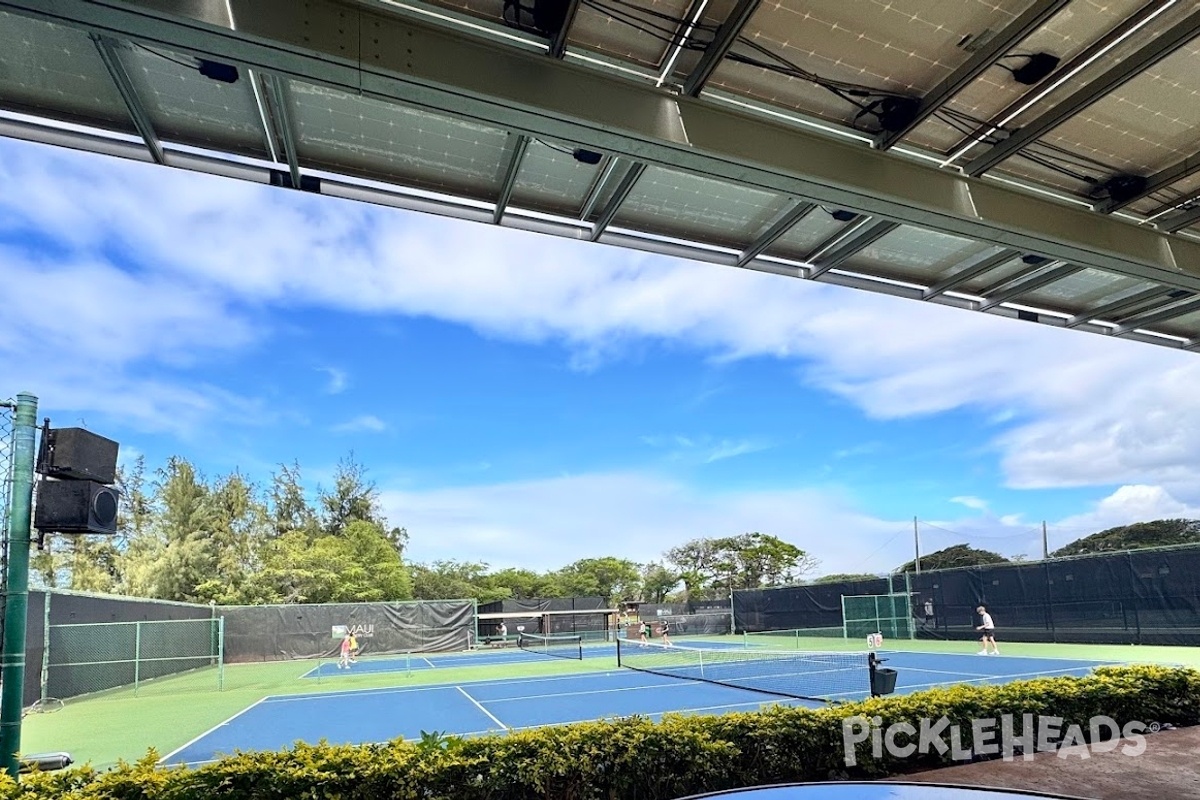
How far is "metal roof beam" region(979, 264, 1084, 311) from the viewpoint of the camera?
557 cm

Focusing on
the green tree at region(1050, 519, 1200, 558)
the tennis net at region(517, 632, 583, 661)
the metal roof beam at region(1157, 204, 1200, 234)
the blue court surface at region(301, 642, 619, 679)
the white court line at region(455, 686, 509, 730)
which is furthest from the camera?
the green tree at region(1050, 519, 1200, 558)

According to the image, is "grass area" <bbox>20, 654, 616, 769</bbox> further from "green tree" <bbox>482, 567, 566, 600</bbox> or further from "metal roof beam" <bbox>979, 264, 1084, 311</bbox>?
"green tree" <bbox>482, 567, 566, 600</bbox>

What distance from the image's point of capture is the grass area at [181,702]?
464 inches

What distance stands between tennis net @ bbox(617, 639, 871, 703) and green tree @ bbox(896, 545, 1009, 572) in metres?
38.6

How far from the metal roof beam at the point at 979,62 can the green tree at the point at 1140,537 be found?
5241 cm

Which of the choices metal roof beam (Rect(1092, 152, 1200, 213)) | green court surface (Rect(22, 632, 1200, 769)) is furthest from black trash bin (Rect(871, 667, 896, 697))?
green court surface (Rect(22, 632, 1200, 769))

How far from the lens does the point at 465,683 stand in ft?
63.3

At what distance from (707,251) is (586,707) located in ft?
34.9

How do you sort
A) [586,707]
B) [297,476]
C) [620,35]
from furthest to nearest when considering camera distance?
[297,476] < [586,707] < [620,35]

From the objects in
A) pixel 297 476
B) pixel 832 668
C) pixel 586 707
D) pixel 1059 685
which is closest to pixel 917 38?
pixel 1059 685

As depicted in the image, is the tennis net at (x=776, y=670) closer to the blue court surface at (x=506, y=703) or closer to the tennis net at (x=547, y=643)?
the blue court surface at (x=506, y=703)

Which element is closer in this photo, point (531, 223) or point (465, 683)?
point (531, 223)

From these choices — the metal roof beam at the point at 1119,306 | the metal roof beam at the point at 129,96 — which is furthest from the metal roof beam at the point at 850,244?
the metal roof beam at the point at 129,96

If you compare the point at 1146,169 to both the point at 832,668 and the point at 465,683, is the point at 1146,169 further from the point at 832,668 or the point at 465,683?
the point at 465,683
